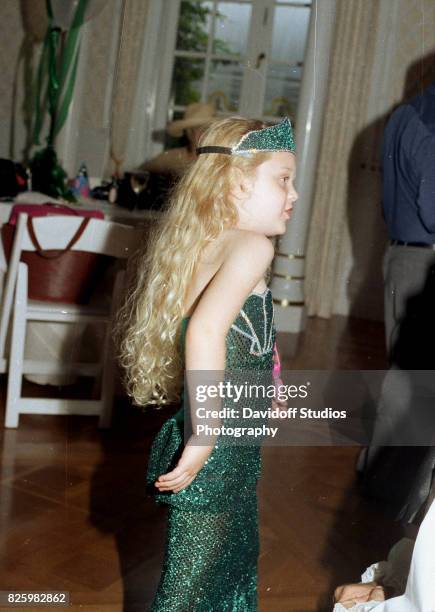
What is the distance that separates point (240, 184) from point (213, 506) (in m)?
0.44

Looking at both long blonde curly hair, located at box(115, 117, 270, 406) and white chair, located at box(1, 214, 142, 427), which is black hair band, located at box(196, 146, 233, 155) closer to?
long blonde curly hair, located at box(115, 117, 270, 406)

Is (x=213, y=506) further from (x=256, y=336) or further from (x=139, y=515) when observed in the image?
(x=139, y=515)

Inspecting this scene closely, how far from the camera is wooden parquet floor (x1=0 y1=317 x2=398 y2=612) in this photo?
1.39 metres

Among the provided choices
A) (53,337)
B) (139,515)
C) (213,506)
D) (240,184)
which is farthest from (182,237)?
(53,337)

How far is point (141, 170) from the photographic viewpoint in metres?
2.20

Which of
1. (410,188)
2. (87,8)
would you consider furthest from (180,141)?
(410,188)

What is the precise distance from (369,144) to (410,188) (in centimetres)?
56

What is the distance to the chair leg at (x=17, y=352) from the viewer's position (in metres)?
1.98

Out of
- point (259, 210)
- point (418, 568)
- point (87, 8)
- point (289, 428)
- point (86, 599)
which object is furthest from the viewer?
point (87, 8)

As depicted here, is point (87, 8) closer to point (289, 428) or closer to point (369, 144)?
point (369, 144)

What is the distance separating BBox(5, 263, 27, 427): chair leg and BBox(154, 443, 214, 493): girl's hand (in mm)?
1120

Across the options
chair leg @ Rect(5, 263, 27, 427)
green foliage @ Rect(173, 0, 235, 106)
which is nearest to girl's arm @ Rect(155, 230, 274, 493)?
chair leg @ Rect(5, 263, 27, 427)

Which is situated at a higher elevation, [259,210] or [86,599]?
[259,210]

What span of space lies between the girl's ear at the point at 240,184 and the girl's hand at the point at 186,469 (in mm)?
333
